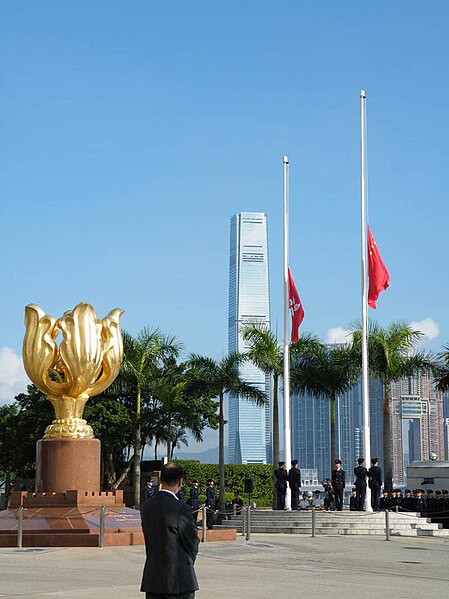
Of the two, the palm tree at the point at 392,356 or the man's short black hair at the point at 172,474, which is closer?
the man's short black hair at the point at 172,474

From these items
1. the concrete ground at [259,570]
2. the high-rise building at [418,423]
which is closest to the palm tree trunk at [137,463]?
the concrete ground at [259,570]

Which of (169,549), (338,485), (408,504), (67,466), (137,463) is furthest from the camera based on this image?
(137,463)

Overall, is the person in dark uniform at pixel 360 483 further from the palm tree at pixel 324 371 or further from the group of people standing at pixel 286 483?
the palm tree at pixel 324 371

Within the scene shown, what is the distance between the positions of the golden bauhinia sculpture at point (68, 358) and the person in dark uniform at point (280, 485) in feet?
20.7

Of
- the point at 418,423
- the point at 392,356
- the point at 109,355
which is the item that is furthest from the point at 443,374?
the point at 418,423

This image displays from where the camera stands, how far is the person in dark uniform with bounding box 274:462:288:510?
26.5 meters

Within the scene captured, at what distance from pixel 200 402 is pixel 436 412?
130103 mm

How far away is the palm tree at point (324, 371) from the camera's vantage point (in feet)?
119

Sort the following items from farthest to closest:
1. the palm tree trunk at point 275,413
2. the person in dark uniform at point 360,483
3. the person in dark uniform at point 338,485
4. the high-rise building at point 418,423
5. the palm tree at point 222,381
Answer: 1. the high-rise building at point 418,423
2. the palm tree at point 222,381
3. the palm tree trunk at point 275,413
4. the person in dark uniform at point 338,485
5. the person in dark uniform at point 360,483

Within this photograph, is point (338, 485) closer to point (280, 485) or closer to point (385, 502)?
point (280, 485)

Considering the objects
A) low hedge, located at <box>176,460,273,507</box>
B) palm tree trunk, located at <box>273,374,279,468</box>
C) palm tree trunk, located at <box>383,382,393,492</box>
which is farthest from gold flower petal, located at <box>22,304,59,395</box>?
low hedge, located at <box>176,460,273,507</box>

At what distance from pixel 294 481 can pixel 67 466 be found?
A: 7.20m

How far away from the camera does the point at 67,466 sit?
21.6 m

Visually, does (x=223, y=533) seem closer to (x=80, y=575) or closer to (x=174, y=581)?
(x=80, y=575)
